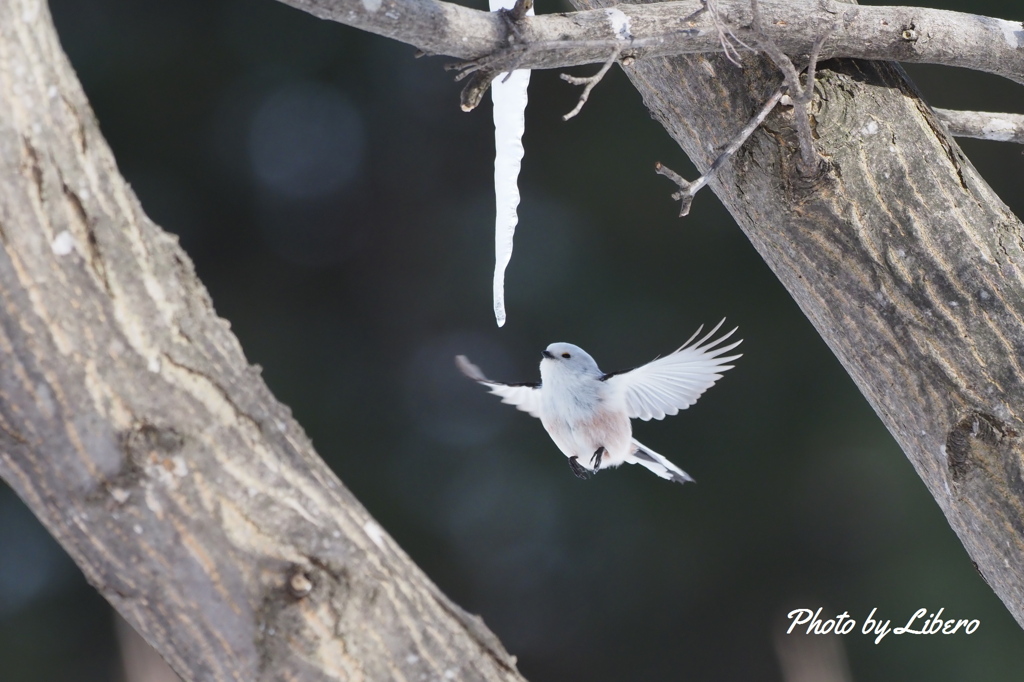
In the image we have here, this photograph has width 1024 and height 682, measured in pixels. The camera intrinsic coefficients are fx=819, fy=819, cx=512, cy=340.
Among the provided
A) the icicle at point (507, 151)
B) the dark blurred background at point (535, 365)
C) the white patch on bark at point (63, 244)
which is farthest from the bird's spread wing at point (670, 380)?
the dark blurred background at point (535, 365)

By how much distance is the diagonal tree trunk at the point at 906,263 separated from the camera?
0.88 m

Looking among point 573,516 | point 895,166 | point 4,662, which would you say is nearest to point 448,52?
point 895,166

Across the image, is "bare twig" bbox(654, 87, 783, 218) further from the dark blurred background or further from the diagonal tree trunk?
the dark blurred background

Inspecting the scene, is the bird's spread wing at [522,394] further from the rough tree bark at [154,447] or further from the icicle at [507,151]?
the rough tree bark at [154,447]

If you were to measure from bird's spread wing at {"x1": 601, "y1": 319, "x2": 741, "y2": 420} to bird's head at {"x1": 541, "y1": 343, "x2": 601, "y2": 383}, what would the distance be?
4 cm

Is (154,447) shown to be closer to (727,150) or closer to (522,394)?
(727,150)

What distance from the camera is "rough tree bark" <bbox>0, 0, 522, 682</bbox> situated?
0.51 metres

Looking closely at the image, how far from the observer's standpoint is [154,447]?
21.0 inches

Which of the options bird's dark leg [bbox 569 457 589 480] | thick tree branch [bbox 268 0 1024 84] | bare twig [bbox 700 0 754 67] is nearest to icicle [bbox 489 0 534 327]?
thick tree branch [bbox 268 0 1024 84]

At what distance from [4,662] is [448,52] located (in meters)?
2.77

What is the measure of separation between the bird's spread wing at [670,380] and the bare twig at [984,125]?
431mm

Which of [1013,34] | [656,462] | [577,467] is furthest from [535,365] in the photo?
[1013,34]

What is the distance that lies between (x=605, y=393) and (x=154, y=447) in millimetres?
797

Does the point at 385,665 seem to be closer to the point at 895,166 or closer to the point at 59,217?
the point at 59,217
